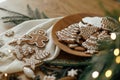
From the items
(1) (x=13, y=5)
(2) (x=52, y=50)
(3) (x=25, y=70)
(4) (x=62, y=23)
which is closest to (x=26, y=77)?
(3) (x=25, y=70)

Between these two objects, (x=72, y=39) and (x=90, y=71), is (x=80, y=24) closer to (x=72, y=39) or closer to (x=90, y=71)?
(x=72, y=39)

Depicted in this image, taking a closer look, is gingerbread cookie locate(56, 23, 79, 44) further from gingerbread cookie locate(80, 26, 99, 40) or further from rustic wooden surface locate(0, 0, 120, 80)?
rustic wooden surface locate(0, 0, 120, 80)

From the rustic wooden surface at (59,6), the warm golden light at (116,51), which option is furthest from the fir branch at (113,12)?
the rustic wooden surface at (59,6)

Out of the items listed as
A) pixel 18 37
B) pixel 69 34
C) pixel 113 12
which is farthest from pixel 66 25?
pixel 113 12

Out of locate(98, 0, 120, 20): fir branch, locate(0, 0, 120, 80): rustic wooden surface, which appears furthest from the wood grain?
locate(98, 0, 120, 20): fir branch

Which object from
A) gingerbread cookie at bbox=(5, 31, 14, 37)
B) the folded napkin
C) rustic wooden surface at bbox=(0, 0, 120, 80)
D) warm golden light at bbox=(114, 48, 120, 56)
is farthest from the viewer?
rustic wooden surface at bbox=(0, 0, 120, 80)

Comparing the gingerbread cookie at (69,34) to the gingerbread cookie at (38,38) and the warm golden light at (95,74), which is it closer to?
the gingerbread cookie at (38,38)
